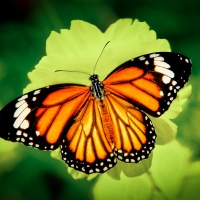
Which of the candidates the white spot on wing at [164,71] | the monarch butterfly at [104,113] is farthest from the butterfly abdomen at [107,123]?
the white spot on wing at [164,71]

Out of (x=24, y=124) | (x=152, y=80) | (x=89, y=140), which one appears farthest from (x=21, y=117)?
(x=152, y=80)

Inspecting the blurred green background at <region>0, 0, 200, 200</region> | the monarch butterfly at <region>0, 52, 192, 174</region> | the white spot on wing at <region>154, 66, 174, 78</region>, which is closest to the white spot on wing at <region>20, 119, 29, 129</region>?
the monarch butterfly at <region>0, 52, 192, 174</region>

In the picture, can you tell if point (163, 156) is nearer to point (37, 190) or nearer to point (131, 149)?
point (131, 149)

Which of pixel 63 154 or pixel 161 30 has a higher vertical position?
pixel 161 30

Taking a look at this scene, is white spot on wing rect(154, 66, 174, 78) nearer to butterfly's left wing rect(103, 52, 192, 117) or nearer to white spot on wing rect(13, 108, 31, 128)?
butterfly's left wing rect(103, 52, 192, 117)

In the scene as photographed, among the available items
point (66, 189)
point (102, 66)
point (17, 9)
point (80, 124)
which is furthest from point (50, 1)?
point (66, 189)

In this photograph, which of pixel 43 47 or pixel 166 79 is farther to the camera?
pixel 43 47

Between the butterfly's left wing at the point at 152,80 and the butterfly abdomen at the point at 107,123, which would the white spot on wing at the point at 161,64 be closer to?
the butterfly's left wing at the point at 152,80

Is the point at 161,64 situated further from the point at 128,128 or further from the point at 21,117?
the point at 21,117
